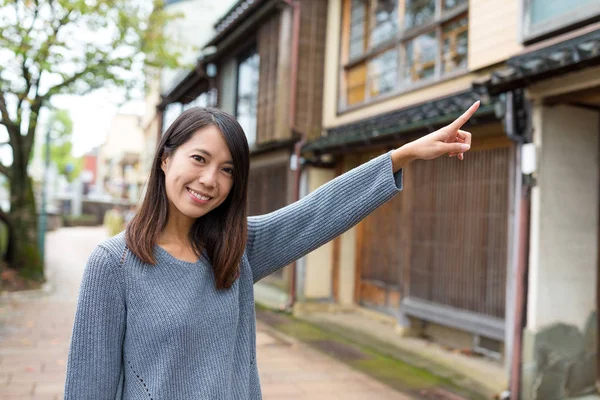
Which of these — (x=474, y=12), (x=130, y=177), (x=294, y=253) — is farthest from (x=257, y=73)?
(x=130, y=177)

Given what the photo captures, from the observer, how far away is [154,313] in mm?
1538

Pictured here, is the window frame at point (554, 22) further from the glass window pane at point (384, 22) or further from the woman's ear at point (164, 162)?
the woman's ear at point (164, 162)

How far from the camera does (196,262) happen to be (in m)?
1.72

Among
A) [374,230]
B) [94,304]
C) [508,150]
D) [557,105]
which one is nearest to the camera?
[94,304]

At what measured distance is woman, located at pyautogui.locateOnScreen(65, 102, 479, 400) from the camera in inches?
59.4

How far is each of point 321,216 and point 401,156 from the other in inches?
13.4

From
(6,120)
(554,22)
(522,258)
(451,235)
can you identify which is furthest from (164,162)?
(6,120)

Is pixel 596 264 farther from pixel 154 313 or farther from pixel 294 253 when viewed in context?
pixel 154 313

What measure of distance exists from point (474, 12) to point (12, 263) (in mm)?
11317

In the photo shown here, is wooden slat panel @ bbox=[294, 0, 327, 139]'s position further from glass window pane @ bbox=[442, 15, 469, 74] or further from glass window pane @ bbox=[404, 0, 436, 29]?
glass window pane @ bbox=[442, 15, 469, 74]

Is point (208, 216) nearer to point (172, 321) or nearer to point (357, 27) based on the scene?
point (172, 321)

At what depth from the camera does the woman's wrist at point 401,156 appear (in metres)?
1.75

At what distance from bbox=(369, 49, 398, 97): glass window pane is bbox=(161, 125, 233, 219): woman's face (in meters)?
7.23

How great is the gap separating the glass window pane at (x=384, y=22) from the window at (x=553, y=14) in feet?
10.3
